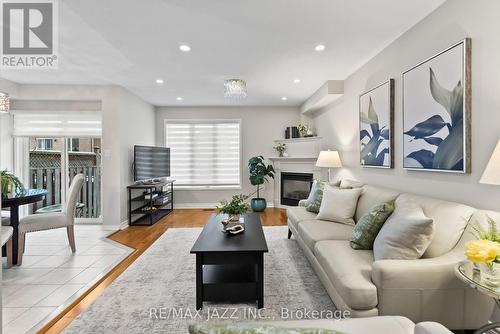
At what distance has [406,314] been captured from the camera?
5.05 ft

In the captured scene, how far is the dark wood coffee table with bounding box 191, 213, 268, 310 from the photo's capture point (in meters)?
2.07

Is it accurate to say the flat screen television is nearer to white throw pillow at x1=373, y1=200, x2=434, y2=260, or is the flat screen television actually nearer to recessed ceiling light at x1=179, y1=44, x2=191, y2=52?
recessed ceiling light at x1=179, y1=44, x2=191, y2=52

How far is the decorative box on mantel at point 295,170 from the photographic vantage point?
5.32 m

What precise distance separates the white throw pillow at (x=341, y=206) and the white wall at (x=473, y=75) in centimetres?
46

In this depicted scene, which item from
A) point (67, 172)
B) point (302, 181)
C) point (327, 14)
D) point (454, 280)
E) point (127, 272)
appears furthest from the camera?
point (302, 181)

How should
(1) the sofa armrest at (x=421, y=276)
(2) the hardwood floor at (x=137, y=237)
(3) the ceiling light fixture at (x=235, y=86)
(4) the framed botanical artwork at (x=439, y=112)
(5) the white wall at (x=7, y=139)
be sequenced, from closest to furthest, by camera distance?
1. (1) the sofa armrest at (x=421, y=276)
2. (4) the framed botanical artwork at (x=439, y=112)
3. (2) the hardwood floor at (x=137, y=237)
4. (3) the ceiling light fixture at (x=235, y=86)
5. (5) the white wall at (x=7, y=139)

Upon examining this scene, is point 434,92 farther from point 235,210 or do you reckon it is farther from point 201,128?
point 201,128

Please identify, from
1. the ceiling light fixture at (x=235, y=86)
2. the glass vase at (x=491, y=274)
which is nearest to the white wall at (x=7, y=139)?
the ceiling light fixture at (x=235, y=86)

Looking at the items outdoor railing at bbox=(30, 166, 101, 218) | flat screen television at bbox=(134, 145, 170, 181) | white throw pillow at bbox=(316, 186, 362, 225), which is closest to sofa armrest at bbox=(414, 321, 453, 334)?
white throw pillow at bbox=(316, 186, 362, 225)

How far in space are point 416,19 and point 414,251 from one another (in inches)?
85.3

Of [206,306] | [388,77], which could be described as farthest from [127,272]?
[388,77]

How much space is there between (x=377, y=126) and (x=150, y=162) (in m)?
4.22

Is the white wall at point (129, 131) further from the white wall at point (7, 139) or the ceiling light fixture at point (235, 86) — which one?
the ceiling light fixture at point (235, 86)

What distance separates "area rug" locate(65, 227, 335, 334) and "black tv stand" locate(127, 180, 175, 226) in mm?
1843
